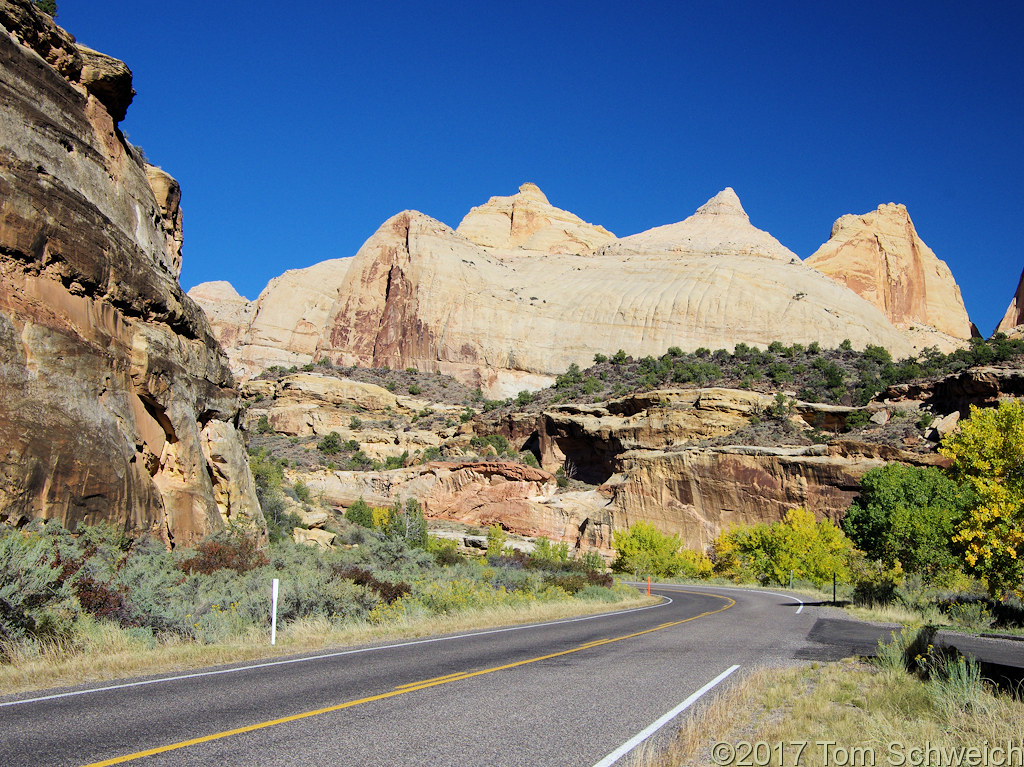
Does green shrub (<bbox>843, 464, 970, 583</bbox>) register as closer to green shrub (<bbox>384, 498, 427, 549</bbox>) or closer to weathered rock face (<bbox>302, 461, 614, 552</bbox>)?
green shrub (<bbox>384, 498, 427, 549</bbox>)

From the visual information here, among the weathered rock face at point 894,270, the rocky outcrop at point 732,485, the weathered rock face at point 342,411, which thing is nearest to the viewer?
the rocky outcrop at point 732,485

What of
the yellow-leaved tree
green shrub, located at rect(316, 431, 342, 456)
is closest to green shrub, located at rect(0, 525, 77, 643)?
the yellow-leaved tree

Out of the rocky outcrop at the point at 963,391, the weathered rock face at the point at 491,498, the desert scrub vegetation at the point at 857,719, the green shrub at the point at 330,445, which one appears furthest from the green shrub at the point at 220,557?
the green shrub at the point at 330,445

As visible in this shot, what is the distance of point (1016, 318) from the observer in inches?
5522

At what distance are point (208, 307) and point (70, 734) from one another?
166744 millimetres

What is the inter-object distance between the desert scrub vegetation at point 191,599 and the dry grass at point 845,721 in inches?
277

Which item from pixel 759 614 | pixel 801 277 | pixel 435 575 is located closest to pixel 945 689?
pixel 759 614

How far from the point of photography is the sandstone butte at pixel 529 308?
111312 mm

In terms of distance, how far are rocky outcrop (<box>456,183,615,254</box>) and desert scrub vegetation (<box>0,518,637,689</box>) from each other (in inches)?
5891

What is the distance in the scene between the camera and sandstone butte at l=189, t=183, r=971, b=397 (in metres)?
111

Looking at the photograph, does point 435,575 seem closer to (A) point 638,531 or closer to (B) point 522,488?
(A) point 638,531

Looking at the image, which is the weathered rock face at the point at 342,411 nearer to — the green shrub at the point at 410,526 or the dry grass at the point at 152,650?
the green shrub at the point at 410,526

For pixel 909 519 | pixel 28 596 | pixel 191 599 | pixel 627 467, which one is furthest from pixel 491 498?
pixel 28 596

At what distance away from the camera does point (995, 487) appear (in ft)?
47.3
